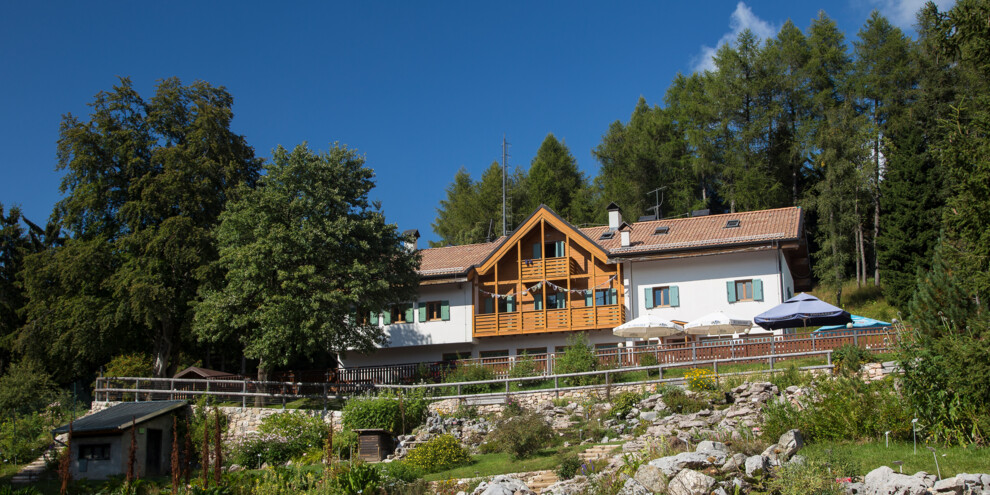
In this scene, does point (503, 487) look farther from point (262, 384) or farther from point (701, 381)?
point (262, 384)

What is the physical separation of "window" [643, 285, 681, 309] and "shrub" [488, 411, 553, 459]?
13.8m

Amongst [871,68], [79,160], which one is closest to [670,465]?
[79,160]

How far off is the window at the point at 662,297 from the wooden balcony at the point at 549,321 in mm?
1193

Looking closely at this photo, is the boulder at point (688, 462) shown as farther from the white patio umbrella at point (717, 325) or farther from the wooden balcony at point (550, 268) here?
the wooden balcony at point (550, 268)

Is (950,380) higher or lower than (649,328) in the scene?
lower

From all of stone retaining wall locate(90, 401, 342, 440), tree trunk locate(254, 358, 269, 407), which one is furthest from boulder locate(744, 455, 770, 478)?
tree trunk locate(254, 358, 269, 407)

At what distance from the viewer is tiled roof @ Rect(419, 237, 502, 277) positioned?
36.7 meters

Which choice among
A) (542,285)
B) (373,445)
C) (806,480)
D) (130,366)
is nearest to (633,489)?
(806,480)

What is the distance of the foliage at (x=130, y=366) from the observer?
34219 mm

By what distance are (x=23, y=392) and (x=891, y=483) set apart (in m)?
30.0

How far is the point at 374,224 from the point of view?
30.3 meters

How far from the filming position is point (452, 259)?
39125 millimetres

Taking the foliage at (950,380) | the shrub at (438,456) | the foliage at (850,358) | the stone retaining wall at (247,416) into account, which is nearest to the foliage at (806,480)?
the foliage at (950,380)

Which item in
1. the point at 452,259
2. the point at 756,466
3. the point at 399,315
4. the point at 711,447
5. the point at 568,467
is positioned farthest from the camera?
the point at 452,259
